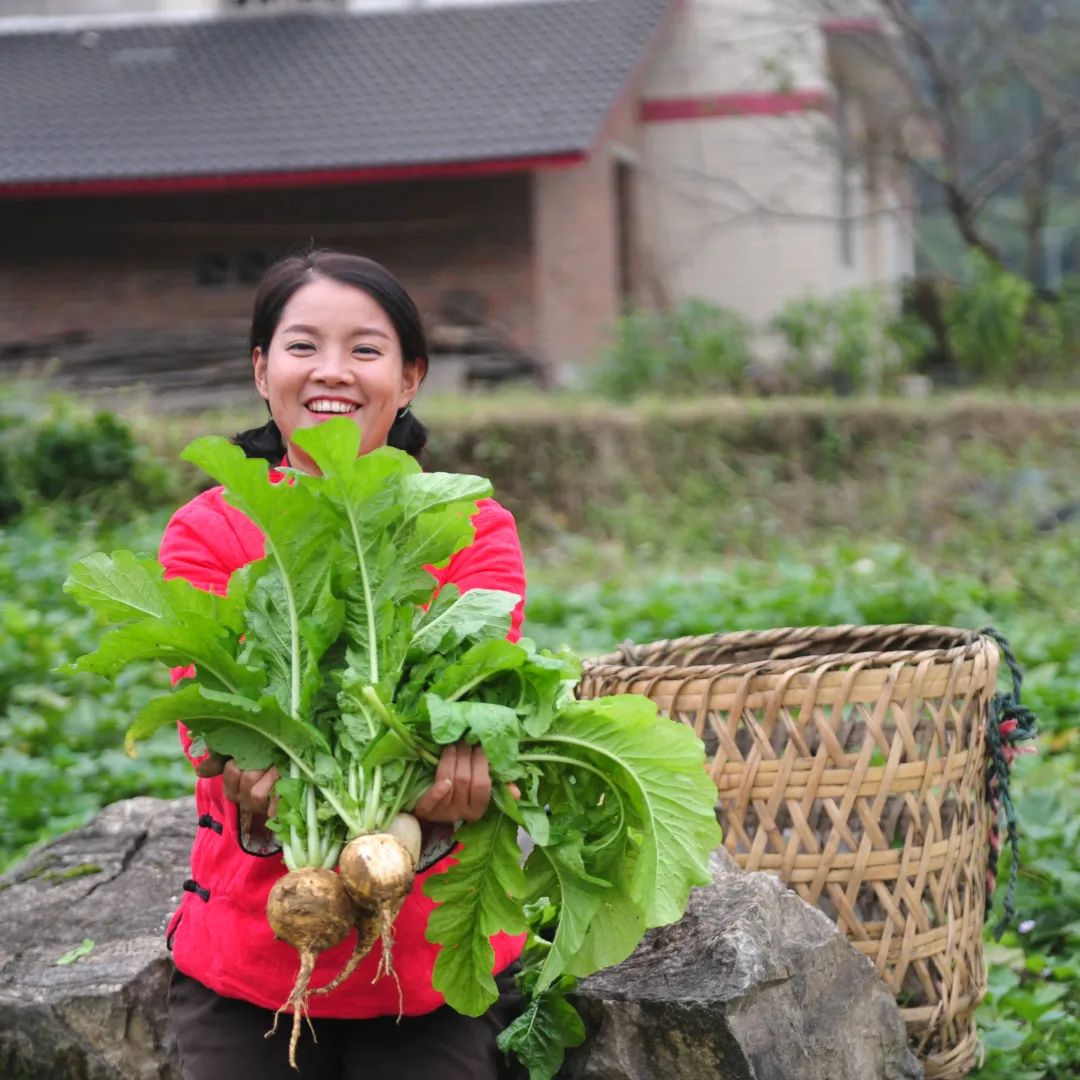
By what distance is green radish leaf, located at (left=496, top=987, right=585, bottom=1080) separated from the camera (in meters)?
2.57

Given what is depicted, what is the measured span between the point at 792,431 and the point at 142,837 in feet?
29.4

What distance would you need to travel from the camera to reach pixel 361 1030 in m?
2.44

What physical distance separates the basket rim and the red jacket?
0.28 m

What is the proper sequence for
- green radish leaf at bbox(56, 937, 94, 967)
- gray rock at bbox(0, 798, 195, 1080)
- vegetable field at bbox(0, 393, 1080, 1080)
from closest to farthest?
1. gray rock at bbox(0, 798, 195, 1080)
2. green radish leaf at bbox(56, 937, 94, 967)
3. vegetable field at bbox(0, 393, 1080, 1080)

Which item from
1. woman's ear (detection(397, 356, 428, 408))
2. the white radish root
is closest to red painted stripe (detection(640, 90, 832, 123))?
woman's ear (detection(397, 356, 428, 408))

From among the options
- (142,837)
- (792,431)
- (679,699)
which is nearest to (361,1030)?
(679,699)

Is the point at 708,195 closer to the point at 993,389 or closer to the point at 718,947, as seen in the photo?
the point at 993,389

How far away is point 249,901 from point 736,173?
17.2 meters

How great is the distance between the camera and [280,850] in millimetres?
2248

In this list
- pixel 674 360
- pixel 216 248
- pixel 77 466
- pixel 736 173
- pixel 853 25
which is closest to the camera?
pixel 77 466

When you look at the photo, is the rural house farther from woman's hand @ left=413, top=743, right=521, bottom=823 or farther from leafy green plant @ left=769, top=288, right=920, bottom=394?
woman's hand @ left=413, top=743, right=521, bottom=823

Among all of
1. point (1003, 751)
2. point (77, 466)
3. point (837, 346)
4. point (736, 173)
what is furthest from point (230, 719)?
point (736, 173)

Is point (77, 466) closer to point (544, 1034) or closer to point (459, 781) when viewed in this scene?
point (544, 1034)

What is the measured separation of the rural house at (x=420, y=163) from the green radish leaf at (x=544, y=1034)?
12.1m
